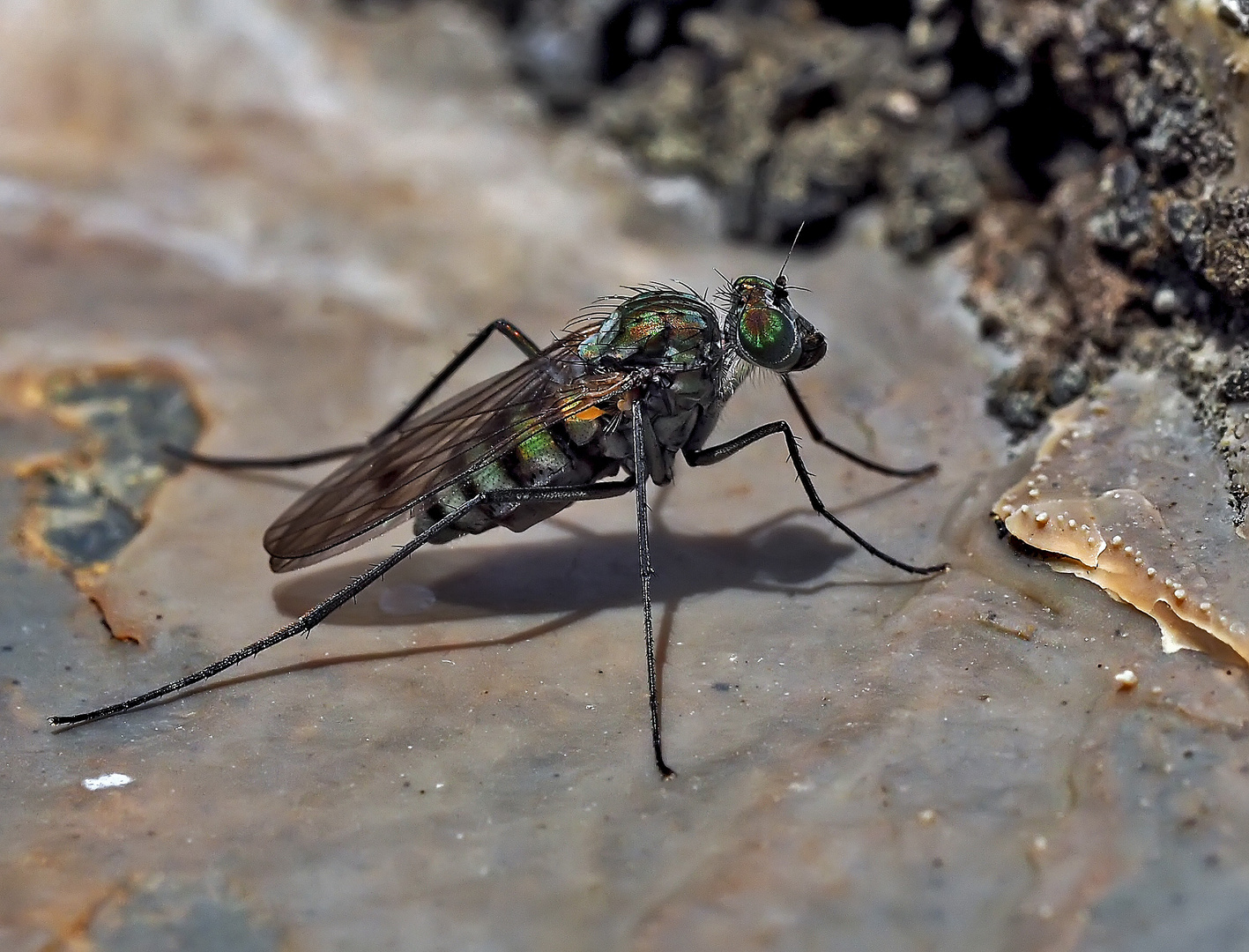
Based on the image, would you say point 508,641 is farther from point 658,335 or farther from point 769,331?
point 769,331

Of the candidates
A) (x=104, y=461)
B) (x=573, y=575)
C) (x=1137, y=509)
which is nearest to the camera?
(x=1137, y=509)

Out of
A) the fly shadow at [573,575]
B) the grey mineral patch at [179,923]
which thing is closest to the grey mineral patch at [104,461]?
the fly shadow at [573,575]

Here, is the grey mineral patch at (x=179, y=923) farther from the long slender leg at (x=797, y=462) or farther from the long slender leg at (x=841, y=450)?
the long slender leg at (x=841, y=450)

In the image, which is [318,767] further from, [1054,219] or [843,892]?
[1054,219]

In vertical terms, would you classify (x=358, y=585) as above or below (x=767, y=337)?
below

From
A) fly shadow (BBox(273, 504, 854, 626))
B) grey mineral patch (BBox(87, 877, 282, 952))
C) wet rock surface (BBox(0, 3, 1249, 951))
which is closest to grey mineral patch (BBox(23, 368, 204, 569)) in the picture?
wet rock surface (BBox(0, 3, 1249, 951))

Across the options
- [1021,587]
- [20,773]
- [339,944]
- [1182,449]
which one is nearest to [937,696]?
[1021,587]

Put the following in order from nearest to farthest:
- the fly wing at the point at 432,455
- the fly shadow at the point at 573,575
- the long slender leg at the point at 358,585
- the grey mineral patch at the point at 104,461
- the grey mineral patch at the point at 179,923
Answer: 1. the grey mineral patch at the point at 179,923
2. the long slender leg at the point at 358,585
3. the fly wing at the point at 432,455
4. the fly shadow at the point at 573,575
5. the grey mineral patch at the point at 104,461

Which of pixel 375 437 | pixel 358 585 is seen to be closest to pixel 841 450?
pixel 375 437
